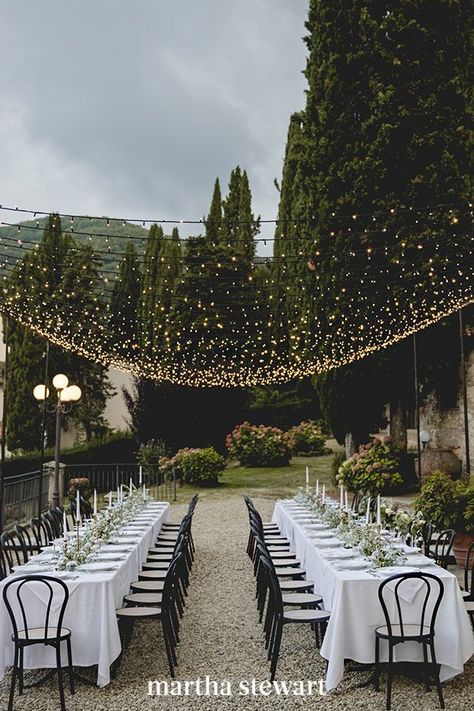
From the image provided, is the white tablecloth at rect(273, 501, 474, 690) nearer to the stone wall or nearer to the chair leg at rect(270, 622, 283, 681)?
the chair leg at rect(270, 622, 283, 681)

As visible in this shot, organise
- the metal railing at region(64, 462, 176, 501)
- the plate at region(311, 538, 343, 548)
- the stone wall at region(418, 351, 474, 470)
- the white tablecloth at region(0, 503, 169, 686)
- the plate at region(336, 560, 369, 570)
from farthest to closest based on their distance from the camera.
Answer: the metal railing at region(64, 462, 176, 501), the stone wall at region(418, 351, 474, 470), the plate at region(311, 538, 343, 548), the plate at region(336, 560, 369, 570), the white tablecloth at region(0, 503, 169, 686)

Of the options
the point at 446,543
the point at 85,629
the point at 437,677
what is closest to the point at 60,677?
the point at 85,629

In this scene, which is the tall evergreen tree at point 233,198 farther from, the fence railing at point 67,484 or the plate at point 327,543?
the plate at point 327,543

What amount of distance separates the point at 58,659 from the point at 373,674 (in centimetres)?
209

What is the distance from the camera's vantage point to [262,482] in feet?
65.1

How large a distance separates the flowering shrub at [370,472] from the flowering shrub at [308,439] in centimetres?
1104

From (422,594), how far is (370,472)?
1039 centimetres

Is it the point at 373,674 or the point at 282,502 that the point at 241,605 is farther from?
the point at 282,502

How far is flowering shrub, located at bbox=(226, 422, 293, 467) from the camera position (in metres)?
23.3

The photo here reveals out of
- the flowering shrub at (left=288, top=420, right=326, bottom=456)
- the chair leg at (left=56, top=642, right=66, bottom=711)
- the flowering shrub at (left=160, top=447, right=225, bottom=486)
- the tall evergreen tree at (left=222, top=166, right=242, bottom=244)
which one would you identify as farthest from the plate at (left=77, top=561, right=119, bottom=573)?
the tall evergreen tree at (left=222, top=166, right=242, bottom=244)

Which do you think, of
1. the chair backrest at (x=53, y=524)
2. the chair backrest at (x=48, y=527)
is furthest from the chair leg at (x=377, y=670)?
the chair backrest at (x=53, y=524)

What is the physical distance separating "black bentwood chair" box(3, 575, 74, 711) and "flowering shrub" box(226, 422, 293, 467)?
18.6 metres

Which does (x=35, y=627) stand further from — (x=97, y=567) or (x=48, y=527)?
(x=48, y=527)

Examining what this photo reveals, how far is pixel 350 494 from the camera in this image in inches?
609
